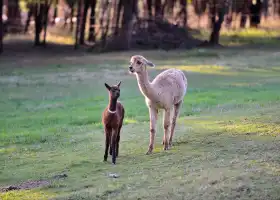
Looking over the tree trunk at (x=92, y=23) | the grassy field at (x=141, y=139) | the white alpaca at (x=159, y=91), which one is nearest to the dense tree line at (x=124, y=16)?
the tree trunk at (x=92, y=23)

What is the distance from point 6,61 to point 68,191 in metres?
23.9

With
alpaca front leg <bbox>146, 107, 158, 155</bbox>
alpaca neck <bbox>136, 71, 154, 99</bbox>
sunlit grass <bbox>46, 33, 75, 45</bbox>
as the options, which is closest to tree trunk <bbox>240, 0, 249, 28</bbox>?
sunlit grass <bbox>46, 33, 75, 45</bbox>

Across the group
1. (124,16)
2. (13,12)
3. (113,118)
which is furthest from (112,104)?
(13,12)

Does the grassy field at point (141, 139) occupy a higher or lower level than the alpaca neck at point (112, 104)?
lower

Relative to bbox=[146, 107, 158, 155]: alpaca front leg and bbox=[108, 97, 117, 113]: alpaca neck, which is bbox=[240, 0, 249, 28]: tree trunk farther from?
bbox=[108, 97, 117, 113]: alpaca neck

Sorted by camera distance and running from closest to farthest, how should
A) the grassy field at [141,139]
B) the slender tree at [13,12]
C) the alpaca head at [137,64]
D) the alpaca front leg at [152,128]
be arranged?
the grassy field at [141,139] → the alpaca head at [137,64] → the alpaca front leg at [152,128] → the slender tree at [13,12]

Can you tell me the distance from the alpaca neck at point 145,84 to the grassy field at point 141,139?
98 centimetres

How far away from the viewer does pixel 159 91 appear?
1119cm

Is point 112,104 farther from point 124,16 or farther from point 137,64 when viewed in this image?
point 124,16

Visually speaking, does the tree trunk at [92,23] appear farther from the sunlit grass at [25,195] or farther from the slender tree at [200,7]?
the sunlit grass at [25,195]

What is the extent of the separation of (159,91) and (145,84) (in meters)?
0.34

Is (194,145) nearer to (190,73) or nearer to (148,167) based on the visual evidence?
(148,167)

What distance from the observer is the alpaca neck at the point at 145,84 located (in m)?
10.9

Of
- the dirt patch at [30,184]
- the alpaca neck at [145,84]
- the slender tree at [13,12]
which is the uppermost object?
the alpaca neck at [145,84]
